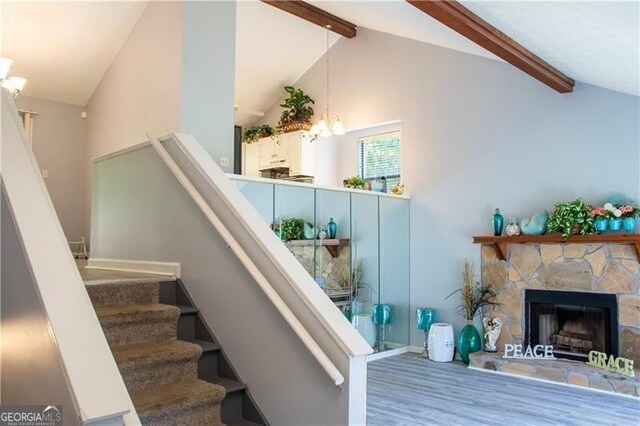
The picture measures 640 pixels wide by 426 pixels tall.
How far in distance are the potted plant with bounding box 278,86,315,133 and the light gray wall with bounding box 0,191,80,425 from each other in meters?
5.52

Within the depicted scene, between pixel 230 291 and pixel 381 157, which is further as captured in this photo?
pixel 381 157

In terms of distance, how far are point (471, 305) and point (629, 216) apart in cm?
189

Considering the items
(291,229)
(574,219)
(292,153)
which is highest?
(292,153)

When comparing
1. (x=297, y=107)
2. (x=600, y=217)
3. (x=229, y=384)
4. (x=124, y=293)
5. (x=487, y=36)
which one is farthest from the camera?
(x=297, y=107)

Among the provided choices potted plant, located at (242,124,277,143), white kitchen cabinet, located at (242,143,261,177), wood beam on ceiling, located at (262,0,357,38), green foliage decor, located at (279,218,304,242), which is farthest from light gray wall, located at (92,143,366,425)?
white kitchen cabinet, located at (242,143,261,177)

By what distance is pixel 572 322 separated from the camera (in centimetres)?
552

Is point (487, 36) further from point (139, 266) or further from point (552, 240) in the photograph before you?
point (139, 266)

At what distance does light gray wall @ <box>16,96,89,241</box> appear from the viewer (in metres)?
7.48

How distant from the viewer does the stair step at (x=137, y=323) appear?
304cm

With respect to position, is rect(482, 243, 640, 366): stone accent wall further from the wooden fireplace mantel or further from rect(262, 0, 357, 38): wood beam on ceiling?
rect(262, 0, 357, 38): wood beam on ceiling

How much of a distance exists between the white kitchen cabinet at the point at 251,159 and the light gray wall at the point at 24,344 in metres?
5.89

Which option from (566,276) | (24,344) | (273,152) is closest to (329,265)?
(566,276)

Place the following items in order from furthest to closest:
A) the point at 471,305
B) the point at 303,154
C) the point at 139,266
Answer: the point at 303,154 → the point at 471,305 → the point at 139,266

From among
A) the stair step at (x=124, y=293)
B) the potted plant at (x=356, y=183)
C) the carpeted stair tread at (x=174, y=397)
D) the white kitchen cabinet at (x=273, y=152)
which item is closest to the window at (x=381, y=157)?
the potted plant at (x=356, y=183)
